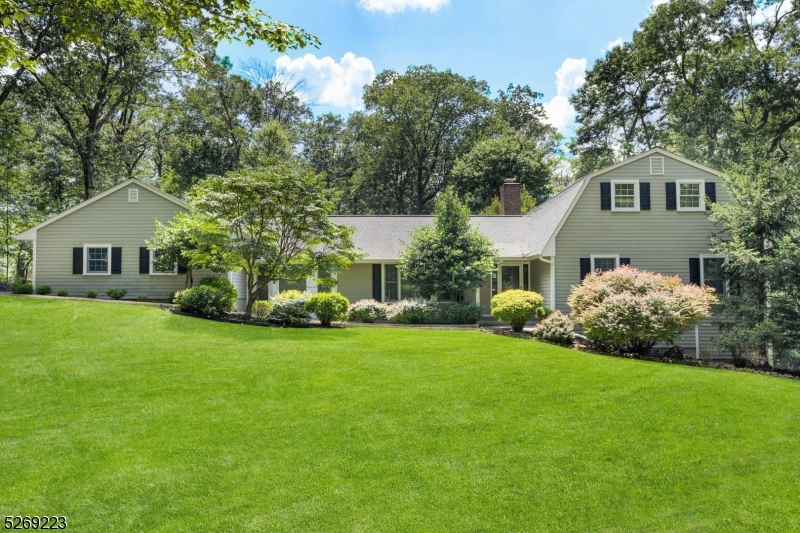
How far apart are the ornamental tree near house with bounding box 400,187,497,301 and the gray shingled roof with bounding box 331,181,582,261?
40.7 inches

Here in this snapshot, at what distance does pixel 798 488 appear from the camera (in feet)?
15.5

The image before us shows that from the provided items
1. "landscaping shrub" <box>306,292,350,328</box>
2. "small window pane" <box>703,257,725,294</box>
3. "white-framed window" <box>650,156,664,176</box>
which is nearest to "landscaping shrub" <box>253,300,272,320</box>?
"landscaping shrub" <box>306,292,350,328</box>

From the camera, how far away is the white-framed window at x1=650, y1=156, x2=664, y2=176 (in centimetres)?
1538

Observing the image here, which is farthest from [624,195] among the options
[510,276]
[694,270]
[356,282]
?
[356,282]

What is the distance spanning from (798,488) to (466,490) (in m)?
3.42

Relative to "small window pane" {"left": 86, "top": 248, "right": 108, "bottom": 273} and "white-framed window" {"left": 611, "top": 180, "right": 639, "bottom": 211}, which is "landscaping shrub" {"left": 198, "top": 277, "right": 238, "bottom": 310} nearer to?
"small window pane" {"left": 86, "top": 248, "right": 108, "bottom": 273}

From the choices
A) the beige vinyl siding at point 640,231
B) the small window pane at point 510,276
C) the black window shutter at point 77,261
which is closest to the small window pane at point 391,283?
the small window pane at point 510,276

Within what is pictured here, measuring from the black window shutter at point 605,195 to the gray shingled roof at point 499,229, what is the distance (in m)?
0.75

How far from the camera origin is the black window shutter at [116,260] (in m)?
17.1

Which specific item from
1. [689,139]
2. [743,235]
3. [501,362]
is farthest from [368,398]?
[689,139]

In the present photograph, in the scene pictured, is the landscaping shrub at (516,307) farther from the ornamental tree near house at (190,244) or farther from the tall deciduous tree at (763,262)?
the ornamental tree near house at (190,244)

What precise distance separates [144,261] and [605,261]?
16.4 meters

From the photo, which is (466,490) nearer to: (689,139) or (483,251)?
(483,251)

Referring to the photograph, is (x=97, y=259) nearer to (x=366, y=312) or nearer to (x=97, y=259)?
(x=97, y=259)
